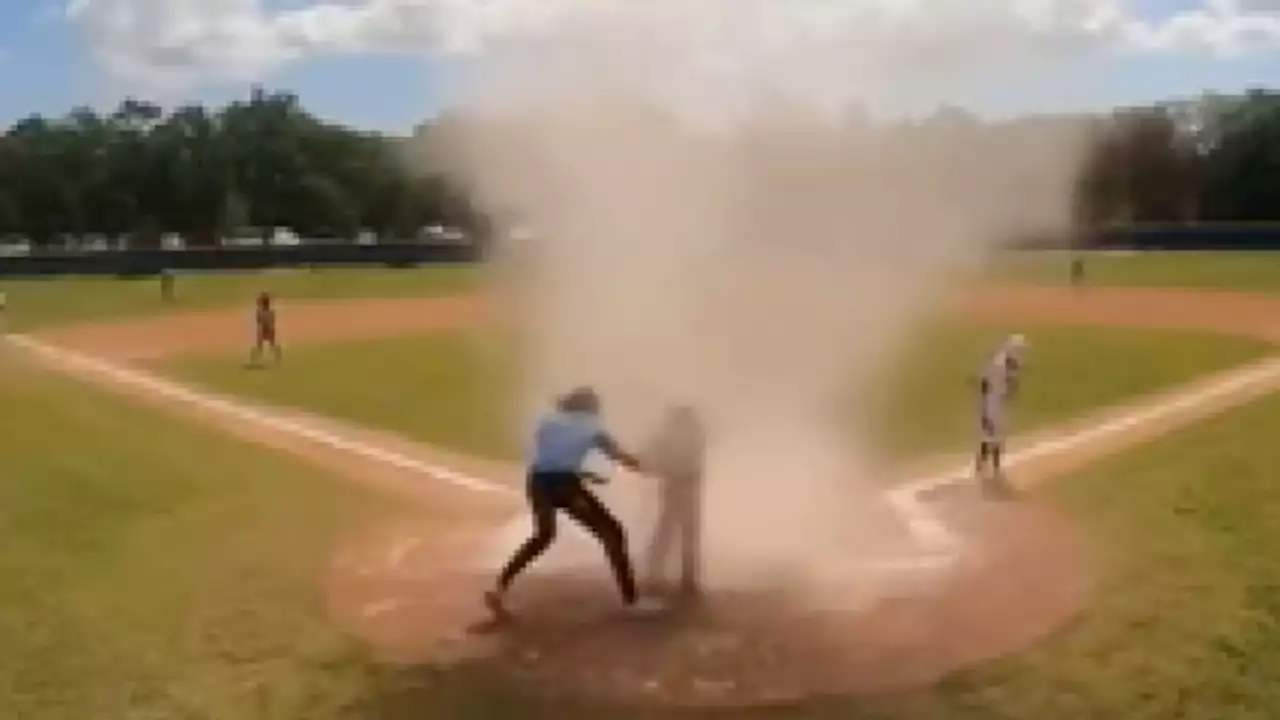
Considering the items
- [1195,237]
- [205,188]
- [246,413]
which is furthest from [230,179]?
[246,413]

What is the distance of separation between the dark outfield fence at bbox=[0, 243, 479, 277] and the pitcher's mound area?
198 feet

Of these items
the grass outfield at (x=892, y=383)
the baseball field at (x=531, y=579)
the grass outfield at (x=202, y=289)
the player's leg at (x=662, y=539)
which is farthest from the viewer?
the grass outfield at (x=202, y=289)

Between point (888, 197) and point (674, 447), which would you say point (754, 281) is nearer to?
point (888, 197)

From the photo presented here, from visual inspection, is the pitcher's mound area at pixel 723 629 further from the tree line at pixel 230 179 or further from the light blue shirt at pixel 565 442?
the tree line at pixel 230 179

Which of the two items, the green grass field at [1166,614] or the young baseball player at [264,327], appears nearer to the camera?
the green grass field at [1166,614]

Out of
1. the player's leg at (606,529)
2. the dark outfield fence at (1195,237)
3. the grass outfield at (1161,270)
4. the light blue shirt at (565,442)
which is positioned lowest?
the player's leg at (606,529)

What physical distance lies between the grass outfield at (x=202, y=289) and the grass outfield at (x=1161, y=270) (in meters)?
22.8

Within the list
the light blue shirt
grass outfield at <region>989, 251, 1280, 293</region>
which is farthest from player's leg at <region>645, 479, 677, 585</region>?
grass outfield at <region>989, 251, 1280, 293</region>

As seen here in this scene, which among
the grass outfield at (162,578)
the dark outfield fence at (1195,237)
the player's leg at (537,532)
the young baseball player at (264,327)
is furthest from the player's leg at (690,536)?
the dark outfield fence at (1195,237)

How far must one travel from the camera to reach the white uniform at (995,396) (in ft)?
62.7

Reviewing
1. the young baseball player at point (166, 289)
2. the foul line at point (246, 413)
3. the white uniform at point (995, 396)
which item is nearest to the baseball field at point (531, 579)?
the foul line at point (246, 413)

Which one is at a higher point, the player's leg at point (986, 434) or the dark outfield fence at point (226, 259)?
the dark outfield fence at point (226, 259)

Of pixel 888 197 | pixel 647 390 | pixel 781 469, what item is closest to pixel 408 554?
pixel 647 390

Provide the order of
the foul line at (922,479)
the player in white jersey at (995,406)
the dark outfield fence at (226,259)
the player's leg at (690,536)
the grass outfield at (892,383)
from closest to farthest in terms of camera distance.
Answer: the player's leg at (690,536), the foul line at (922,479), the player in white jersey at (995,406), the grass outfield at (892,383), the dark outfield fence at (226,259)
